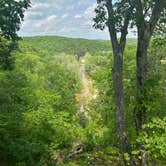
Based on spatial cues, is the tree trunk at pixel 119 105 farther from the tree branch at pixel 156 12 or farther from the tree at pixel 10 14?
the tree at pixel 10 14

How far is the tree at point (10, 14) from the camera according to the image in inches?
544

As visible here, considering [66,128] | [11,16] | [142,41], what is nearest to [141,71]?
[142,41]

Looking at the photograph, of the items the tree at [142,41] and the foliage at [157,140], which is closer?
the foliage at [157,140]

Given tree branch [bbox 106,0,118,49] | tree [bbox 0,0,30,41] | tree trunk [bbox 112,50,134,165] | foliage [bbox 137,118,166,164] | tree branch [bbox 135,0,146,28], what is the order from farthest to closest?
tree [bbox 0,0,30,41] < tree trunk [bbox 112,50,134,165] < tree branch [bbox 106,0,118,49] < tree branch [bbox 135,0,146,28] < foliage [bbox 137,118,166,164]

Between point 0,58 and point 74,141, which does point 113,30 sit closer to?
point 0,58

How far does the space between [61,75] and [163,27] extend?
197 feet

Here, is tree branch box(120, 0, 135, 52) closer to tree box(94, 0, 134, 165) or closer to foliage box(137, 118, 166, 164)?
tree box(94, 0, 134, 165)

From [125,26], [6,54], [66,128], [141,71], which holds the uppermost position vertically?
[125,26]

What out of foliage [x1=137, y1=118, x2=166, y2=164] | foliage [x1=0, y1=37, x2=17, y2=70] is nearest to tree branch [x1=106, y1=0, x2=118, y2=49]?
foliage [x1=137, y1=118, x2=166, y2=164]

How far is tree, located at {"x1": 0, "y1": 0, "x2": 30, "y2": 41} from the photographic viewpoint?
13820 mm

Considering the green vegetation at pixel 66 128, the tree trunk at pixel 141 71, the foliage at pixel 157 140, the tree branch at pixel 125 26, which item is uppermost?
the tree branch at pixel 125 26

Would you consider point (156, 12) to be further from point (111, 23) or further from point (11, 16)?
point (11, 16)

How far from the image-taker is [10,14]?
14.0m

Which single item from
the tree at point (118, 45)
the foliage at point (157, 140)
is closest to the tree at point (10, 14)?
the tree at point (118, 45)
